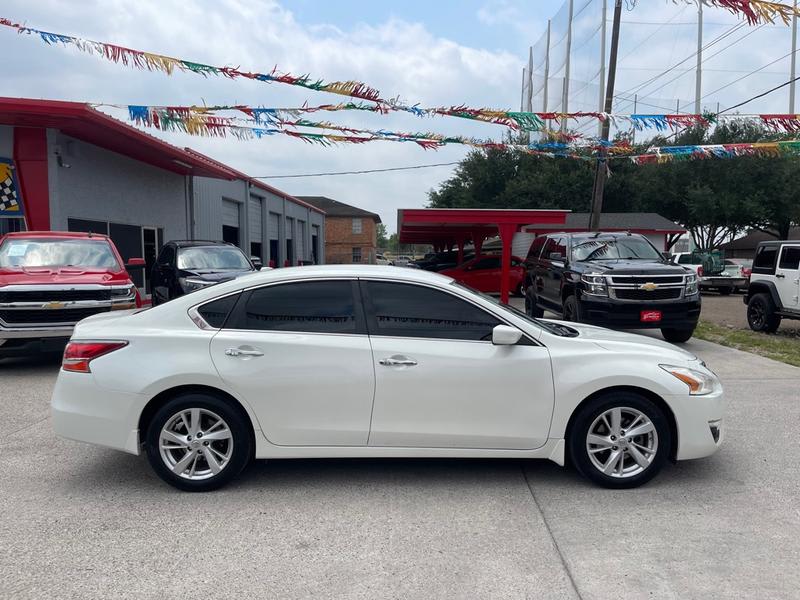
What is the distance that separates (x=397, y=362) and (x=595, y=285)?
6.75m

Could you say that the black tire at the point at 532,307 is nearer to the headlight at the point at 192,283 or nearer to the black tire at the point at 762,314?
the black tire at the point at 762,314

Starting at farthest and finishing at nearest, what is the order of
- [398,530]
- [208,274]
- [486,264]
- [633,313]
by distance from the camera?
[486,264], [208,274], [633,313], [398,530]

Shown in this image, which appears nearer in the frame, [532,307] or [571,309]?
[571,309]

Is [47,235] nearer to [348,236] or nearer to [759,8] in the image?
[759,8]

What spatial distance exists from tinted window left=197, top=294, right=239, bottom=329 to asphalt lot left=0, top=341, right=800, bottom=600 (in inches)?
45.8

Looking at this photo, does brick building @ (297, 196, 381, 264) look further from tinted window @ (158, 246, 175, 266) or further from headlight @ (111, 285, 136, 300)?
headlight @ (111, 285, 136, 300)

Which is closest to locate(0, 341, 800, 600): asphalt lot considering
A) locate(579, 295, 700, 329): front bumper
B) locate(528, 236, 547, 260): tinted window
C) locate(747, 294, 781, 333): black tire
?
locate(579, 295, 700, 329): front bumper

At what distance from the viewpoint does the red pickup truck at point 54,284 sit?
8.16 metres

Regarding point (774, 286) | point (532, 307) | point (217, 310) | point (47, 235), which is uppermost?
point (47, 235)

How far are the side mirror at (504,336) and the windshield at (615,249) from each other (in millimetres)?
7535

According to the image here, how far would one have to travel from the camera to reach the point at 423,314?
439 centimetres

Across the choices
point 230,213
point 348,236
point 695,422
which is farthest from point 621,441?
point 348,236

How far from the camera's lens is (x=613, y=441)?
14.0ft

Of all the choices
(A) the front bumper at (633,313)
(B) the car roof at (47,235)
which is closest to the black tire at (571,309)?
(A) the front bumper at (633,313)
